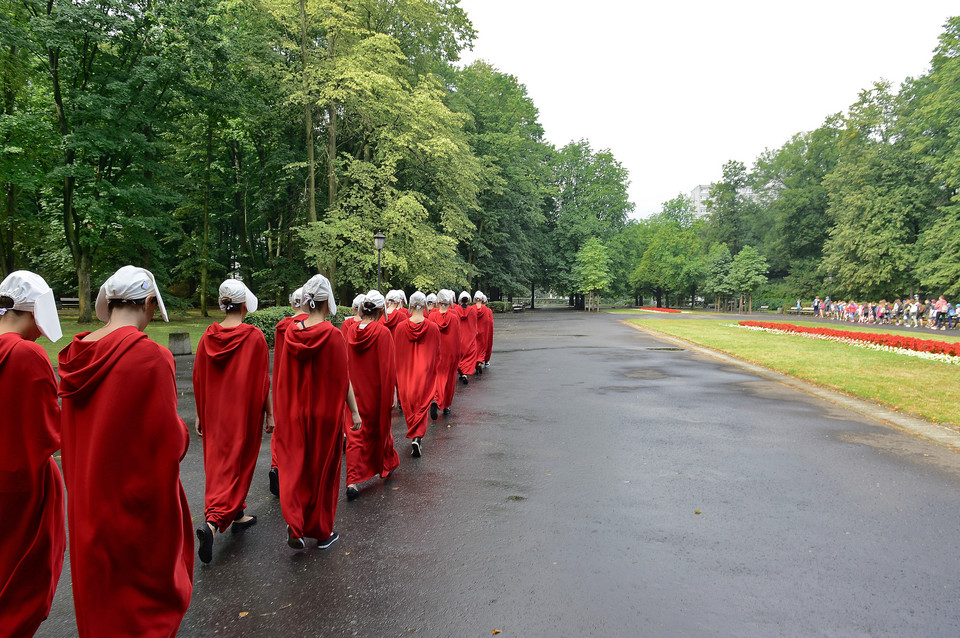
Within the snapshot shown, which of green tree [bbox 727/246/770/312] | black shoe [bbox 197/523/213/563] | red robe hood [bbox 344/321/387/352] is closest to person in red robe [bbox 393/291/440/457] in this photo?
red robe hood [bbox 344/321/387/352]

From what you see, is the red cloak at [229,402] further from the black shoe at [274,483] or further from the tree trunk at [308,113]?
the tree trunk at [308,113]

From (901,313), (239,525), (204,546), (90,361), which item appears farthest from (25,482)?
(901,313)

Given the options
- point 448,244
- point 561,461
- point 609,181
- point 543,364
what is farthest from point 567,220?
point 561,461

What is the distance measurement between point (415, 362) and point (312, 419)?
3368mm

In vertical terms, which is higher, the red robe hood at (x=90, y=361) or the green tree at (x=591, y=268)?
the green tree at (x=591, y=268)

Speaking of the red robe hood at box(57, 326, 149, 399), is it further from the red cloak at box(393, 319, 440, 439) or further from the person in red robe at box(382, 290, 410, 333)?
the person in red robe at box(382, 290, 410, 333)

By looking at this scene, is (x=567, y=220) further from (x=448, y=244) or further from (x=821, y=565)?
(x=821, y=565)

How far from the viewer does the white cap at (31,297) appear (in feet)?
8.93

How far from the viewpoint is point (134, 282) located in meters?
2.67

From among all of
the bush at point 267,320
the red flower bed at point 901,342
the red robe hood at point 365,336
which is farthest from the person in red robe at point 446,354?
the red flower bed at point 901,342

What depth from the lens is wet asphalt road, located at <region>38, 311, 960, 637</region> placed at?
123 inches

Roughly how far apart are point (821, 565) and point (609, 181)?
6997 centimetres

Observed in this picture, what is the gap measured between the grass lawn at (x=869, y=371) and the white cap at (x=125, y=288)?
10664 millimetres

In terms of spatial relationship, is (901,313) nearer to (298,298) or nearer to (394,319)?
(394,319)
